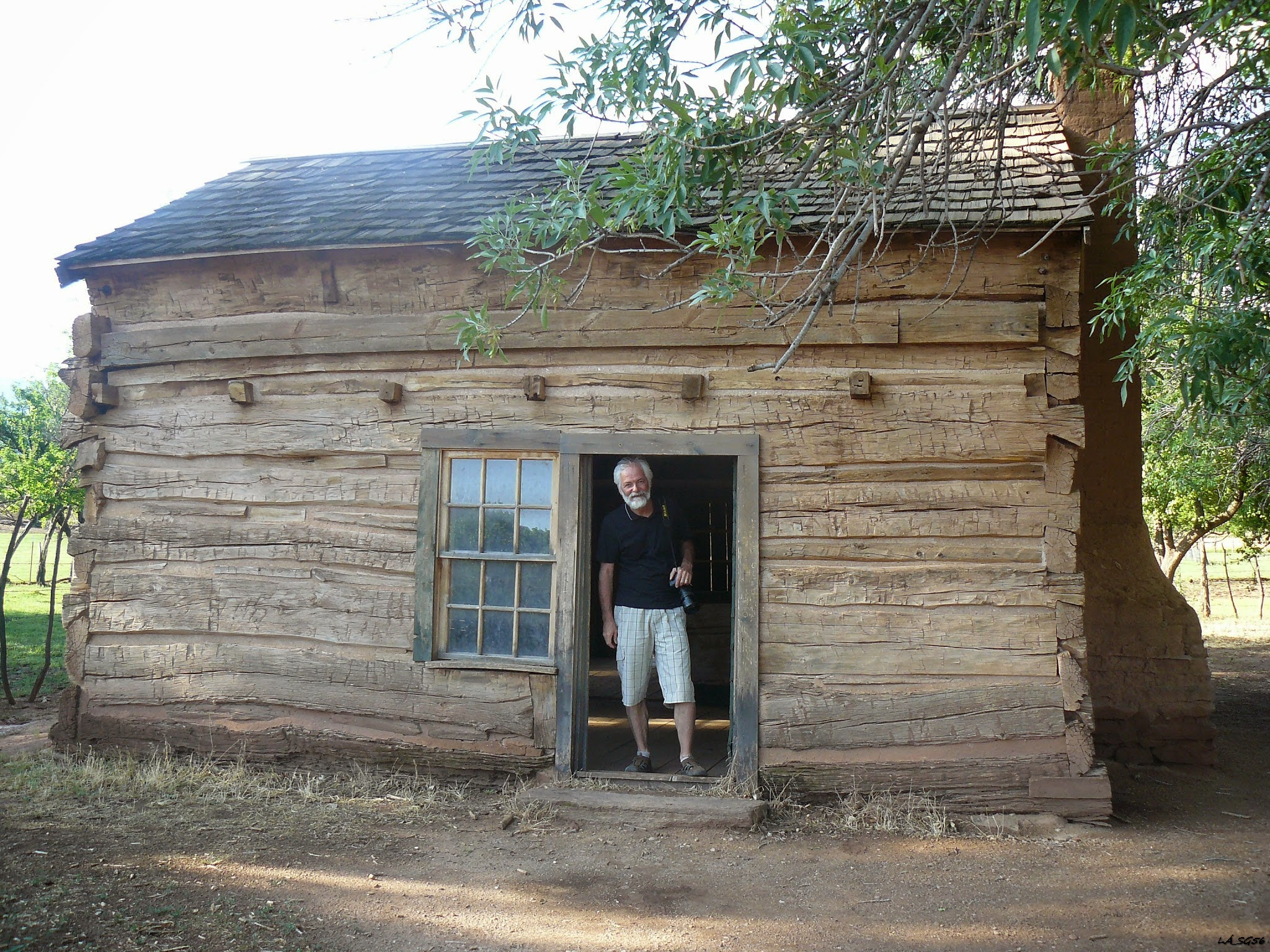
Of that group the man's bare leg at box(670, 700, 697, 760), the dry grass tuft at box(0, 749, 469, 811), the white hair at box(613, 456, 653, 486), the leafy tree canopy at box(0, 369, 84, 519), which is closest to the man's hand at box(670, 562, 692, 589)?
the white hair at box(613, 456, 653, 486)

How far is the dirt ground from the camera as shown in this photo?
387 cm

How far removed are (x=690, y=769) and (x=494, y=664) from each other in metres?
1.38

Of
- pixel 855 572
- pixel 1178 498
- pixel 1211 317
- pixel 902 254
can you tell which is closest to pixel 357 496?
pixel 855 572

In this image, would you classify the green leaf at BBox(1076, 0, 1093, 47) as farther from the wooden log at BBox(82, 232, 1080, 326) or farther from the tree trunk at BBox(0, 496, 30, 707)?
the tree trunk at BBox(0, 496, 30, 707)

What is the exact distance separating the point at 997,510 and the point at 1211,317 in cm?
155

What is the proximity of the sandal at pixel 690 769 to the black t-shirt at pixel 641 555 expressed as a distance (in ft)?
3.13

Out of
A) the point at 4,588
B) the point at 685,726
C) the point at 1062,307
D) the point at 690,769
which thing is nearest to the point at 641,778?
the point at 690,769

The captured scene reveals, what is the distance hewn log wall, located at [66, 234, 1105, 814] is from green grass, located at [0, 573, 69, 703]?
481cm

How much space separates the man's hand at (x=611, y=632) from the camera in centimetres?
582

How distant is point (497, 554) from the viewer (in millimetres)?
5879

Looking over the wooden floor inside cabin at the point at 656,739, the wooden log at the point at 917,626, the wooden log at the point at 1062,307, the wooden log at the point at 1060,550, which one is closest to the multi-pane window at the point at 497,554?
the wooden floor inside cabin at the point at 656,739

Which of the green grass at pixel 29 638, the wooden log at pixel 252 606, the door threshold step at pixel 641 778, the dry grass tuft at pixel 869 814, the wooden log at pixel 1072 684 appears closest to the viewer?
the dry grass tuft at pixel 869 814

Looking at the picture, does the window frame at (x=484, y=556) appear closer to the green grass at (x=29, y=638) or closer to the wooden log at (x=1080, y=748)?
the wooden log at (x=1080, y=748)

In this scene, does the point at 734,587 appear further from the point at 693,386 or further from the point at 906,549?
the point at 693,386
